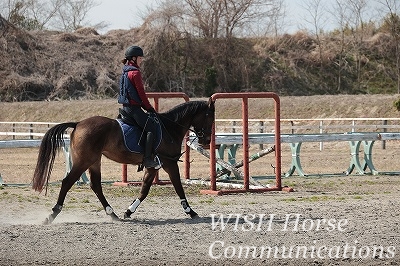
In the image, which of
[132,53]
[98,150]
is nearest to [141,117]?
[98,150]

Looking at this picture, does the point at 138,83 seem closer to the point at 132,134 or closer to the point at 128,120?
the point at 128,120

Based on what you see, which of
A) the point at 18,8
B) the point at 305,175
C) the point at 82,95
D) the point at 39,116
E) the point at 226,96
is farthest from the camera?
the point at 18,8

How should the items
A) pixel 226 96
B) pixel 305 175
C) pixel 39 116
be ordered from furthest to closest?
pixel 39 116
pixel 305 175
pixel 226 96

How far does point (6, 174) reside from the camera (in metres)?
22.4

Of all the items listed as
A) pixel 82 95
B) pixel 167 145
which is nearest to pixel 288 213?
pixel 167 145

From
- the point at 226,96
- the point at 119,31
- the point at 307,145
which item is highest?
the point at 119,31

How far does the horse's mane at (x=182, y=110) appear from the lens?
43.8ft

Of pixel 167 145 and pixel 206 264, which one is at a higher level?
pixel 167 145

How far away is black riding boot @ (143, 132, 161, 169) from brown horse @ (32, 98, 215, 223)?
103mm

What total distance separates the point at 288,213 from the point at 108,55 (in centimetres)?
4527

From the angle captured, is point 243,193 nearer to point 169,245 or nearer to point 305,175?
point 305,175

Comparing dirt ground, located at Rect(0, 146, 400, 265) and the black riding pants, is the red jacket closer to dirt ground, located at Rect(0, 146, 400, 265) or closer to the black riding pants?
the black riding pants

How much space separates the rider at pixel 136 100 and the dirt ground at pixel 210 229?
0.96 metres

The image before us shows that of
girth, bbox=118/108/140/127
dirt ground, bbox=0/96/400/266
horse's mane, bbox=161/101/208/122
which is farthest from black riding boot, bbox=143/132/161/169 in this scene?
dirt ground, bbox=0/96/400/266
